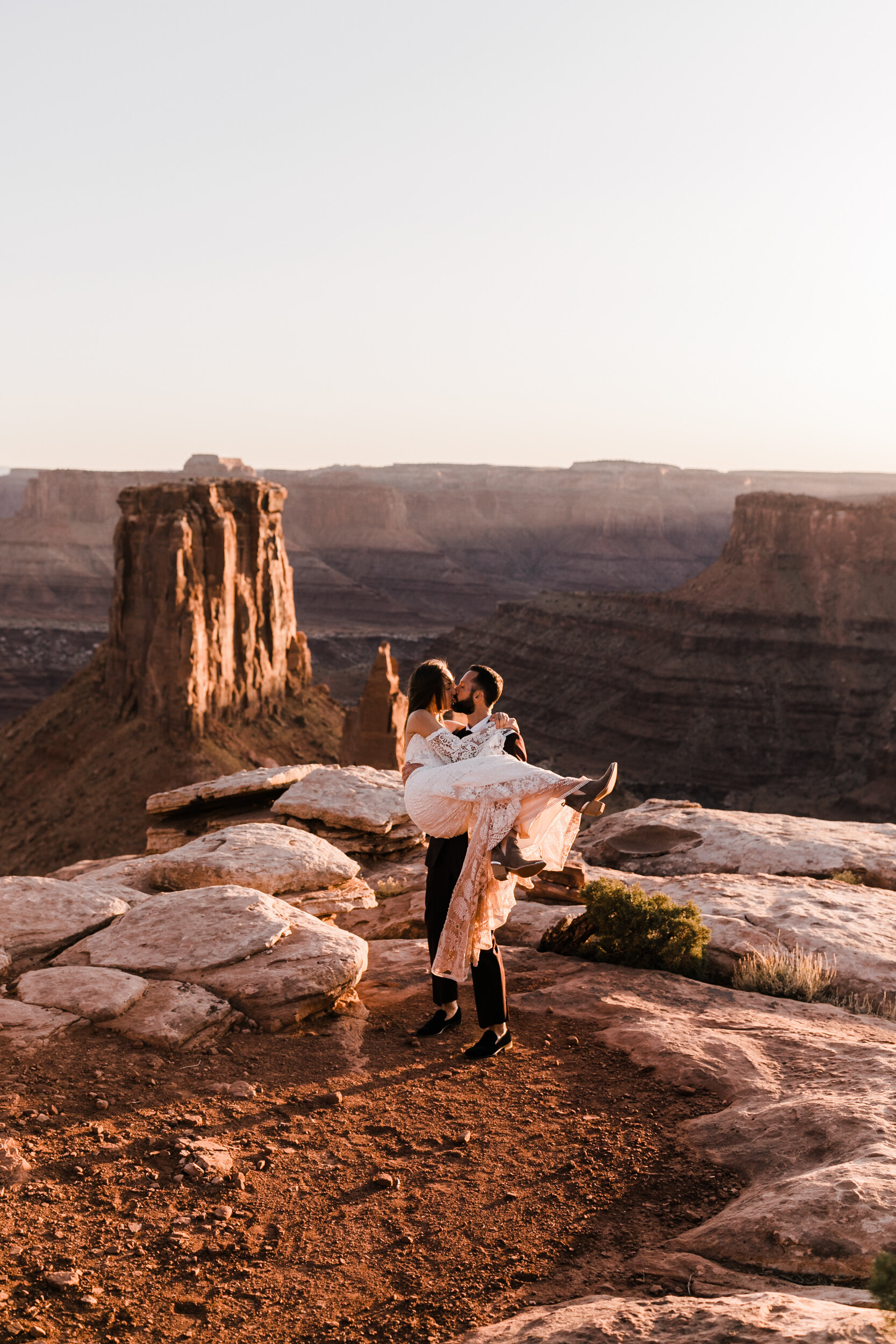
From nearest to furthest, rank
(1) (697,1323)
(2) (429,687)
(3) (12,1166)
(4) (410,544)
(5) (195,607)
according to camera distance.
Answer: (1) (697,1323) < (3) (12,1166) < (2) (429,687) < (5) (195,607) < (4) (410,544)

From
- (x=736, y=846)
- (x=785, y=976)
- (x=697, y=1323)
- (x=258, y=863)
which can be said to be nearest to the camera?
(x=697, y=1323)

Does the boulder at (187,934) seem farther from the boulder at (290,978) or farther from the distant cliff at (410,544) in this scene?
the distant cliff at (410,544)

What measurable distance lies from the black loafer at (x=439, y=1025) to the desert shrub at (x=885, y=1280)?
384cm

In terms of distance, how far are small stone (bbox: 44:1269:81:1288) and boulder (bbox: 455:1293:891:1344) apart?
1.52 meters

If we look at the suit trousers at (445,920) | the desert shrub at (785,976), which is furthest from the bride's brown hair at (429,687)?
the desert shrub at (785,976)

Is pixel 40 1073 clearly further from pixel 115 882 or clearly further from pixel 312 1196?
pixel 115 882

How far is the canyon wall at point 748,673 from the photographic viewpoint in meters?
61.9

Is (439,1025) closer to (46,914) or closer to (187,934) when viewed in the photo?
(187,934)

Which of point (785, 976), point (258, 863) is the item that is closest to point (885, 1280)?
point (785, 976)

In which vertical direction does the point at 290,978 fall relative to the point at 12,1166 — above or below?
above

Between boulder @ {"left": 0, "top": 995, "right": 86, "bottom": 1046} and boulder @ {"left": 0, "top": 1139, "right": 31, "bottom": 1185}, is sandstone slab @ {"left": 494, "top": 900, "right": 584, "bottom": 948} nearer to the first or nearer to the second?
boulder @ {"left": 0, "top": 995, "right": 86, "bottom": 1046}

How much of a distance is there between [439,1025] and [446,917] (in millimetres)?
826

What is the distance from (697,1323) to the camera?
11.6 ft

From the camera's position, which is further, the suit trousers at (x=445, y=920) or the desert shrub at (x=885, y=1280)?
the suit trousers at (x=445, y=920)
